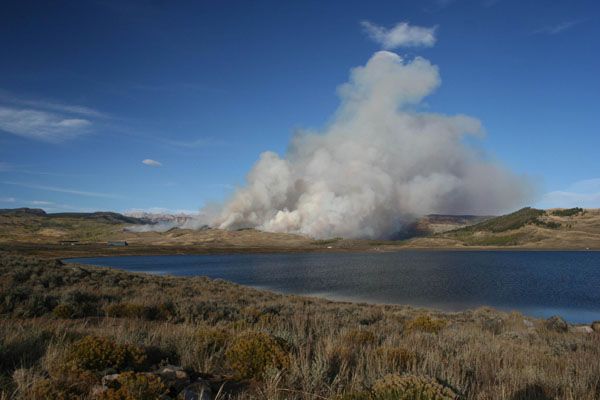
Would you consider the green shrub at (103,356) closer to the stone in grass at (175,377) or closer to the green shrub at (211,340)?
the stone in grass at (175,377)

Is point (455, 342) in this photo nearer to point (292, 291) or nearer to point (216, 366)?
point (216, 366)

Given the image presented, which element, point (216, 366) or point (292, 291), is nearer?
point (216, 366)

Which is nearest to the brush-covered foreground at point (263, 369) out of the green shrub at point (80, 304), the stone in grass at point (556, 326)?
the green shrub at point (80, 304)

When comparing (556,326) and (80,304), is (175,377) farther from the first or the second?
(556,326)

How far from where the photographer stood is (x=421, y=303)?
141ft

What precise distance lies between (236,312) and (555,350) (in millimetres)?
11956

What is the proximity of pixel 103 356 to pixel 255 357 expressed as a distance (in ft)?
7.89

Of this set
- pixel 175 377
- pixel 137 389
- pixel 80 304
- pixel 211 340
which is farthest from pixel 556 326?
pixel 80 304

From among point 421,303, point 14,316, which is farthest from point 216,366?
point 421,303

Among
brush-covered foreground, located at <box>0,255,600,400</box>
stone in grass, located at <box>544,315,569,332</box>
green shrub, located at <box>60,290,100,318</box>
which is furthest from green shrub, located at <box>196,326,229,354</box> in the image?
stone in grass, located at <box>544,315,569,332</box>

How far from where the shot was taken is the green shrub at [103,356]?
6.12 metres

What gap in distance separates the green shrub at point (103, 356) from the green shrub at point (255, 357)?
154cm

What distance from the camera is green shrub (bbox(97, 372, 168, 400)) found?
4359 mm

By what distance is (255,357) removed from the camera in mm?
6914
